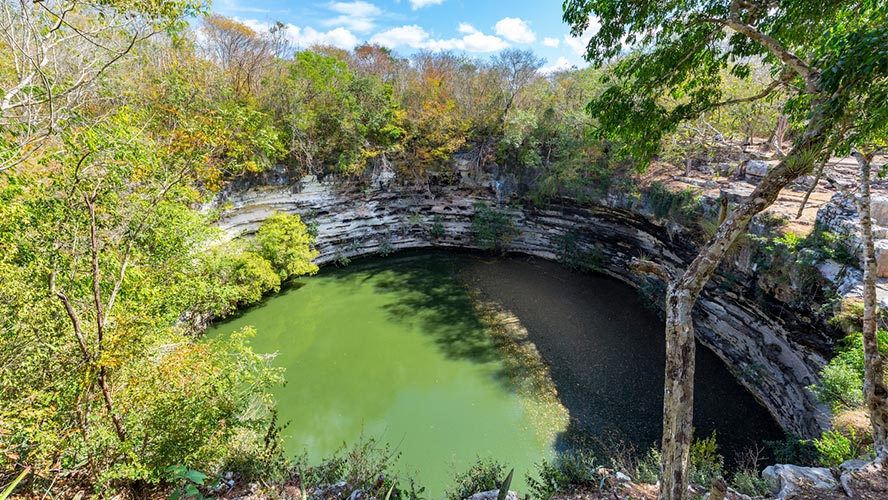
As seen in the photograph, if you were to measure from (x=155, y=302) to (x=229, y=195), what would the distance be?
816cm

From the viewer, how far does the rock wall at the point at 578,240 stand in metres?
6.89

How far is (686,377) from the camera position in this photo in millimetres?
2660

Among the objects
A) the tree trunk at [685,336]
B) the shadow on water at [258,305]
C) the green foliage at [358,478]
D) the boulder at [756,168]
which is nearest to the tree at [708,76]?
the tree trunk at [685,336]

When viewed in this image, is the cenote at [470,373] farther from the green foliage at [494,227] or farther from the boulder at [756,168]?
the boulder at [756,168]

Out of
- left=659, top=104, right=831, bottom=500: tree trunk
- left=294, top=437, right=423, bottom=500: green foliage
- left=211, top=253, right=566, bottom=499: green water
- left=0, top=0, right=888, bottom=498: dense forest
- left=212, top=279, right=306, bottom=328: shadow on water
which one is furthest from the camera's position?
left=212, top=279, right=306, bottom=328: shadow on water

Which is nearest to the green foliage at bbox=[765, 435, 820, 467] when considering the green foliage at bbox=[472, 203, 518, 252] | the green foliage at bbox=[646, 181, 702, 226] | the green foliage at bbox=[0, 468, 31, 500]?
the green foliage at bbox=[646, 181, 702, 226]

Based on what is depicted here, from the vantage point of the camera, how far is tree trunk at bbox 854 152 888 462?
3473 mm

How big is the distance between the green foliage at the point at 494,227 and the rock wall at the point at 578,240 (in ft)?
1.68

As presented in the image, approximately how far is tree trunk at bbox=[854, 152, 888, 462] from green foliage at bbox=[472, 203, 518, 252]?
10.9m

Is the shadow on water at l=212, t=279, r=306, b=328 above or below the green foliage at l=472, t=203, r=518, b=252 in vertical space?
below

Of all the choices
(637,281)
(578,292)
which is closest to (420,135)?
(578,292)

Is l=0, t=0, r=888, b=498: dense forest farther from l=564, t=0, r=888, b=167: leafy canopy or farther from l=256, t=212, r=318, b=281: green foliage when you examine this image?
l=256, t=212, r=318, b=281: green foliage

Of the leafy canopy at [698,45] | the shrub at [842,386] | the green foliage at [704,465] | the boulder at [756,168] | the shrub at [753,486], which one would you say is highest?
the leafy canopy at [698,45]

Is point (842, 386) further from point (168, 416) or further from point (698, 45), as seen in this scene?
point (168, 416)
